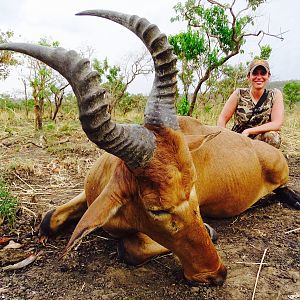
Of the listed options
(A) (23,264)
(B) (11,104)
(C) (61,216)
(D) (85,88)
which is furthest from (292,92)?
(D) (85,88)

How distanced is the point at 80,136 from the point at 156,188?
7.90m

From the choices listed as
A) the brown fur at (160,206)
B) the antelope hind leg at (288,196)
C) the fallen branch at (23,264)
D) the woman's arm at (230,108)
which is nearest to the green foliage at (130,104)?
the woman's arm at (230,108)

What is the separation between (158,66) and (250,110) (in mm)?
3851

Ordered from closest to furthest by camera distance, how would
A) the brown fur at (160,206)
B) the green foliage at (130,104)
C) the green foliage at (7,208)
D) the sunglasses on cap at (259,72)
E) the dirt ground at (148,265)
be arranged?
the brown fur at (160,206), the dirt ground at (148,265), the green foliage at (7,208), the sunglasses on cap at (259,72), the green foliage at (130,104)

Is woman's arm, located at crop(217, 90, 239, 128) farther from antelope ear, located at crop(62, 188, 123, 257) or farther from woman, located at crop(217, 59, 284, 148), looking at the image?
antelope ear, located at crop(62, 188, 123, 257)

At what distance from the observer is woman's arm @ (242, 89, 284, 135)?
227 inches

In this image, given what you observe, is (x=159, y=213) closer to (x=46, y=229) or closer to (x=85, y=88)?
(x=85, y=88)

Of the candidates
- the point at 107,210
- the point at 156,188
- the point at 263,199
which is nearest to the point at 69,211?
the point at 107,210

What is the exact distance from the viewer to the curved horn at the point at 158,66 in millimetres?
2553

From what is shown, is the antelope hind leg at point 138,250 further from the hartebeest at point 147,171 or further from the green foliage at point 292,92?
the green foliage at point 292,92

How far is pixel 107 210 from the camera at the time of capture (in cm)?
256

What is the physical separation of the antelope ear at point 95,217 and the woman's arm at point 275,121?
11.7ft

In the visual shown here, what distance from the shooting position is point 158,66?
104 inches

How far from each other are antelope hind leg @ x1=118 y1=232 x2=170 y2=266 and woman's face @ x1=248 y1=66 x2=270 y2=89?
3.72 metres
